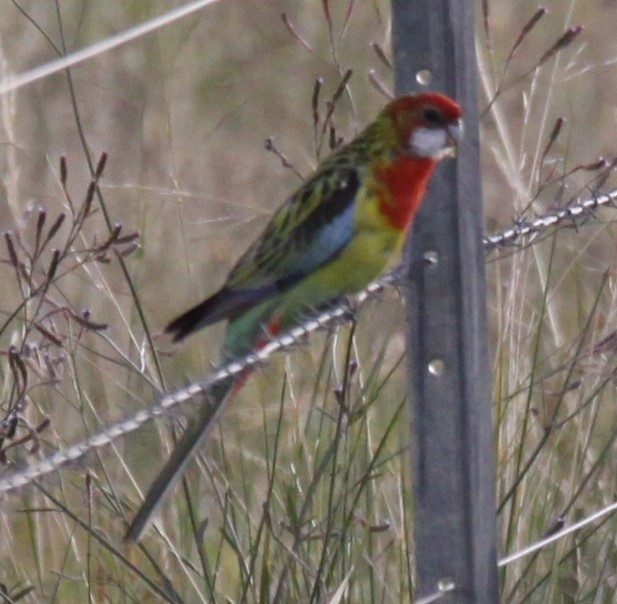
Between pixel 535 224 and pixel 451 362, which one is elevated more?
pixel 535 224

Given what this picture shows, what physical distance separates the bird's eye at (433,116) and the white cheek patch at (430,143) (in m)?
0.01

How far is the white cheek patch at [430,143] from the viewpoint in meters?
2.97

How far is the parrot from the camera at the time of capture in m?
3.43

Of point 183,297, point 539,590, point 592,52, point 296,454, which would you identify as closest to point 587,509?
point 539,590

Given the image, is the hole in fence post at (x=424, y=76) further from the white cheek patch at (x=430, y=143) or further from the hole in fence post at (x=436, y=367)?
the hole in fence post at (x=436, y=367)

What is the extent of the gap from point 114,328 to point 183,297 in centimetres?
29

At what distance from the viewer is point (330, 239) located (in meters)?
3.46

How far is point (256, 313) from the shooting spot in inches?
141

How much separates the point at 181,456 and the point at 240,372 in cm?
26

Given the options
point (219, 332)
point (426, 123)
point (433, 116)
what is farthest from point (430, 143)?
point (219, 332)

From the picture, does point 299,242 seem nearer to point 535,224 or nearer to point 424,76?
point 535,224

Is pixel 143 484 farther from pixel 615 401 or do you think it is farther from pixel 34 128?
pixel 34 128

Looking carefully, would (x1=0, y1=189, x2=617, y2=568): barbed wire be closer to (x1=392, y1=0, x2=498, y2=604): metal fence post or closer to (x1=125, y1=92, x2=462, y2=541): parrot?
(x1=392, y1=0, x2=498, y2=604): metal fence post

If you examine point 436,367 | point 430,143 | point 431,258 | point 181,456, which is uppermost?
point 430,143
